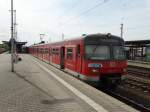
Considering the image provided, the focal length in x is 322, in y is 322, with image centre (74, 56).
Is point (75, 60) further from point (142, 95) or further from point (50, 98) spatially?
point (50, 98)

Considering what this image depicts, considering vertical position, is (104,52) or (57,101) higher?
(104,52)

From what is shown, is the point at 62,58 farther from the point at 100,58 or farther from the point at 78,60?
the point at 100,58

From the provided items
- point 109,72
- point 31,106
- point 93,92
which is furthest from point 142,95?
point 31,106

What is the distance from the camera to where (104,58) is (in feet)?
45.8

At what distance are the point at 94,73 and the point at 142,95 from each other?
7.48 feet

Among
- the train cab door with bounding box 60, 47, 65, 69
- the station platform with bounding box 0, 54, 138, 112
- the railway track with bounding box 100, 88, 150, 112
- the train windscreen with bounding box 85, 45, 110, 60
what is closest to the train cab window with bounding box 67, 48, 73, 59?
the train cab door with bounding box 60, 47, 65, 69

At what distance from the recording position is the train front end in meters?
13.6

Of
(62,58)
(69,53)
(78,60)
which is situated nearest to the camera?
(78,60)

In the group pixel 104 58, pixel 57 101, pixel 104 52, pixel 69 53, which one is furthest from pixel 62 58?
pixel 57 101

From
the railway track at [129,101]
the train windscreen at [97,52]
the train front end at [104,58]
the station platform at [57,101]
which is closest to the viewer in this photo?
the station platform at [57,101]

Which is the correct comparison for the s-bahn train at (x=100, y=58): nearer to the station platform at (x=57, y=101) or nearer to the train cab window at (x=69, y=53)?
the train cab window at (x=69, y=53)

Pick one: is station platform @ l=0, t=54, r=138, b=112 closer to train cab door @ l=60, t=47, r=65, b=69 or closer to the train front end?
the train front end

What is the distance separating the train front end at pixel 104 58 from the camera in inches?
536

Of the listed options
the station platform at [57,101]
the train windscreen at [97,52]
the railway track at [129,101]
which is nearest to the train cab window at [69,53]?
the train windscreen at [97,52]
